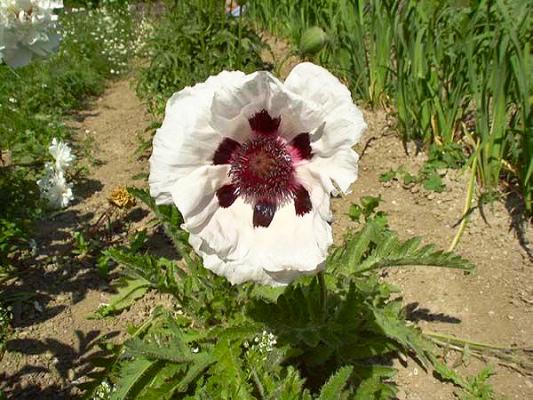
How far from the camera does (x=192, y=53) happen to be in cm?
519

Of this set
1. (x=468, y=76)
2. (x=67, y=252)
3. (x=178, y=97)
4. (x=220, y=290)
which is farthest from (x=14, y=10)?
(x=468, y=76)

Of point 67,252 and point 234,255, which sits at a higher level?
point 234,255

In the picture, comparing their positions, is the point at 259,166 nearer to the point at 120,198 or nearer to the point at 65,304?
the point at 65,304

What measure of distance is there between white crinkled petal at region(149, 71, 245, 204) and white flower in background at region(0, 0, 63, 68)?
27.0 inches

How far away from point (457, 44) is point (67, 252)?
2630 millimetres

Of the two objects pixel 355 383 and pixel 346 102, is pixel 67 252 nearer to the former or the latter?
pixel 355 383

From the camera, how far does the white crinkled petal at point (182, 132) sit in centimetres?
153

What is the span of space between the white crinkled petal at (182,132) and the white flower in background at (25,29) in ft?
2.25

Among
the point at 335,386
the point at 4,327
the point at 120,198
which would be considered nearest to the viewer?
the point at 335,386

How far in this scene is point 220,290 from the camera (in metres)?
2.49

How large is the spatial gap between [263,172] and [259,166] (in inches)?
0.8

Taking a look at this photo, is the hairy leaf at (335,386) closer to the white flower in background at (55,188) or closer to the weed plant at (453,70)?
the weed plant at (453,70)

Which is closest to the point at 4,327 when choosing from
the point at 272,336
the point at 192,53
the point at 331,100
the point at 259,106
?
the point at 272,336

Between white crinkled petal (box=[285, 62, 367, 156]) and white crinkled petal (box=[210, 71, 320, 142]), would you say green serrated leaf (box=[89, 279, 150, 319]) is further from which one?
white crinkled petal (box=[285, 62, 367, 156])
